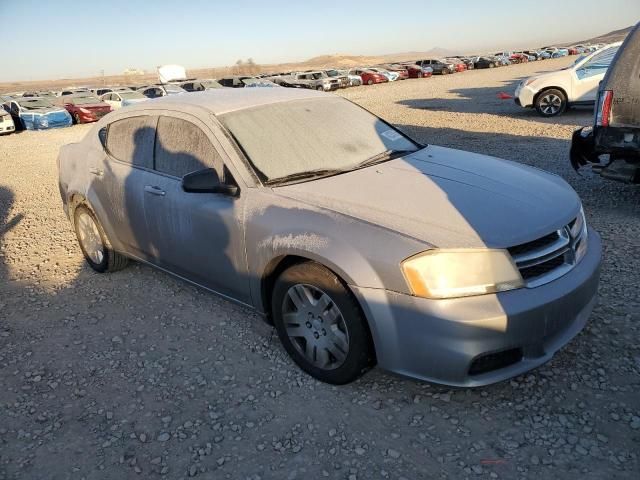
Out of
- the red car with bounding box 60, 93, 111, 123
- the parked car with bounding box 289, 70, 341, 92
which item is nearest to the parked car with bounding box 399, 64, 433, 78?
the parked car with bounding box 289, 70, 341, 92

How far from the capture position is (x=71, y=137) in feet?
52.9

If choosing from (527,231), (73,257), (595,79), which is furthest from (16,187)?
(595,79)

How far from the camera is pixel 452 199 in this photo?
8.96 feet

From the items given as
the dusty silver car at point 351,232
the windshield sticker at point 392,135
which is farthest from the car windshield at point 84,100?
the windshield sticker at point 392,135

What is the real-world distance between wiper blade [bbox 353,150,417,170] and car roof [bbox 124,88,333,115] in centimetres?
82

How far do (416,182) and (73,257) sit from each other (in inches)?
158

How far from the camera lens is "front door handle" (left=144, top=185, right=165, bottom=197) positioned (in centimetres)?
353

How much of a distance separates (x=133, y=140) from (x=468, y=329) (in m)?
3.04

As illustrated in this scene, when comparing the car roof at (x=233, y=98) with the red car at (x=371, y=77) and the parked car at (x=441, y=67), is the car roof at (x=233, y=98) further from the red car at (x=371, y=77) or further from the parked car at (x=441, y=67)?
the parked car at (x=441, y=67)

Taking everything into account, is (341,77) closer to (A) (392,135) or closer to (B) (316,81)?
(B) (316,81)

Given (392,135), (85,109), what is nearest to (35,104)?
(85,109)

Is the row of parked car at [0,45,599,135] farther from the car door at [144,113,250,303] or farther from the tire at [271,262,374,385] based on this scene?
the tire at [271,262,374,385]

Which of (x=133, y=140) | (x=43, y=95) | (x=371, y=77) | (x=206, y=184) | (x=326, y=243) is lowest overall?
(x=326, y=243)

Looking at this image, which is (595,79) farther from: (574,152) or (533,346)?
(533,346)
